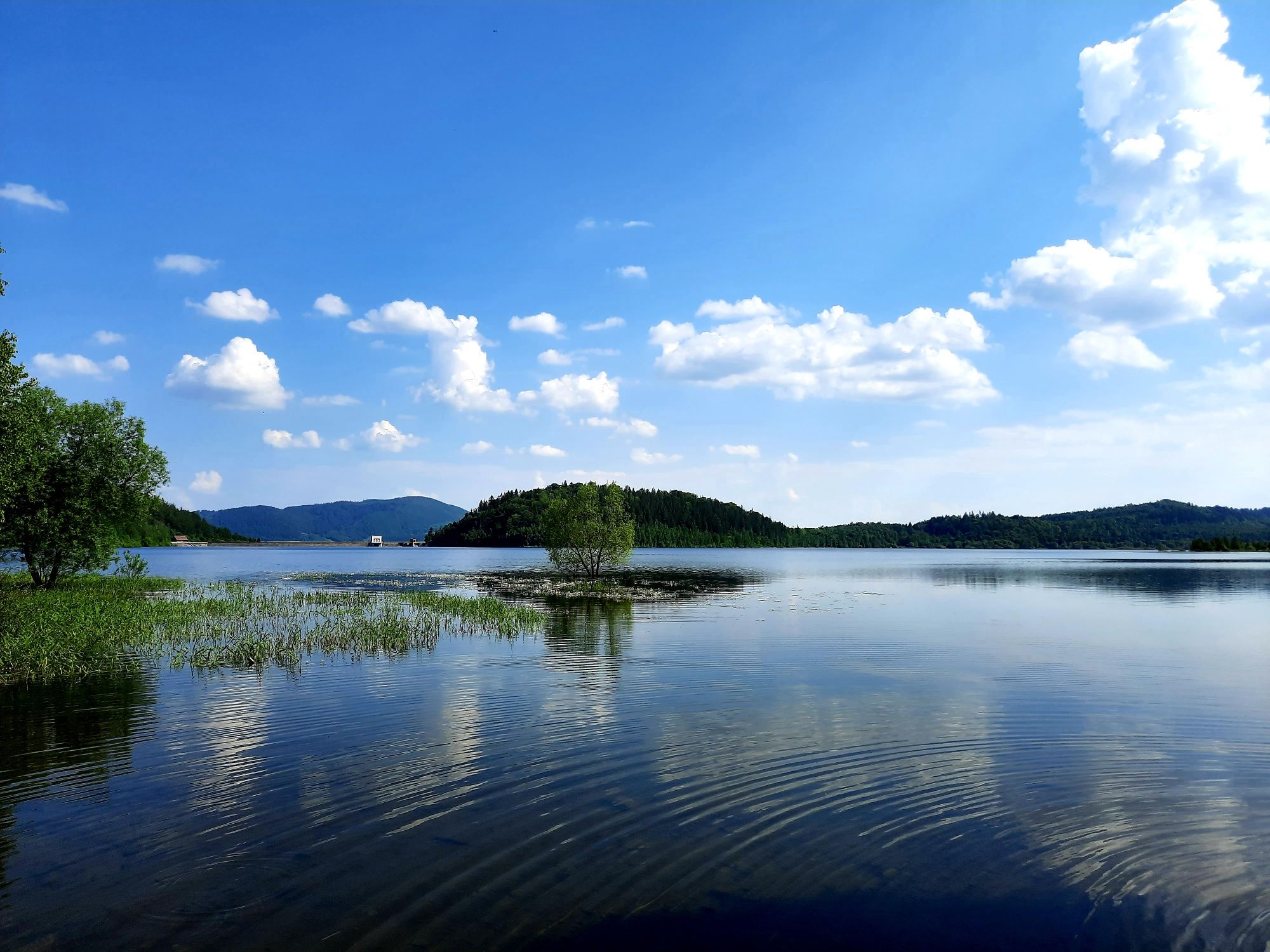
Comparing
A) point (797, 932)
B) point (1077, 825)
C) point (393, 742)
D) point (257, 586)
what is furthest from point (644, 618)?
point (257, 586)

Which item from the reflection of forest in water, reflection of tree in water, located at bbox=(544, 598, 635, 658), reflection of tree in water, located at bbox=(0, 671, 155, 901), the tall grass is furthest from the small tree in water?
reflection of tree in water, located at bbox=(0, 671, 155, 901)

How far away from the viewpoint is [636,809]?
14367 millimetres

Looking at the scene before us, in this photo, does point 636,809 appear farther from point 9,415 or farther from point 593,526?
point 593,526

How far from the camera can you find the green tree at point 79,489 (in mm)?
51500

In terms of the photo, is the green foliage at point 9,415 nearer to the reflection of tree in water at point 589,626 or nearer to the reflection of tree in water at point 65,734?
the reflection of tree in water at point 65,734

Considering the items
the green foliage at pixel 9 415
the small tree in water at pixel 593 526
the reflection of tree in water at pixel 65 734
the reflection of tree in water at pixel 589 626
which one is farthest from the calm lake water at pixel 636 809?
the small tree in water at pixel 593 526

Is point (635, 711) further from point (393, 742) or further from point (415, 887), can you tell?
point (415, 887)

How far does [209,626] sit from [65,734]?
22.0 m

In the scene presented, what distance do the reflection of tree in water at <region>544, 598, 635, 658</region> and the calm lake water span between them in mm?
5509

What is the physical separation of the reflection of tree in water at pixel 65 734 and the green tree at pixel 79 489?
3211 centimetres

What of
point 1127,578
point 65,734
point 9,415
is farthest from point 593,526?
point 1127,578

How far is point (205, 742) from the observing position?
1869 centimetres

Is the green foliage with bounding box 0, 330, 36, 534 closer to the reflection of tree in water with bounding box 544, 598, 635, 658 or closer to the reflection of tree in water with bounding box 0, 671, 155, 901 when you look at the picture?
the reflection of tree in water with bounding box 0, 671, 155, 901

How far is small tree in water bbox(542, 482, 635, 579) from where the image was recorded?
8631 cm
